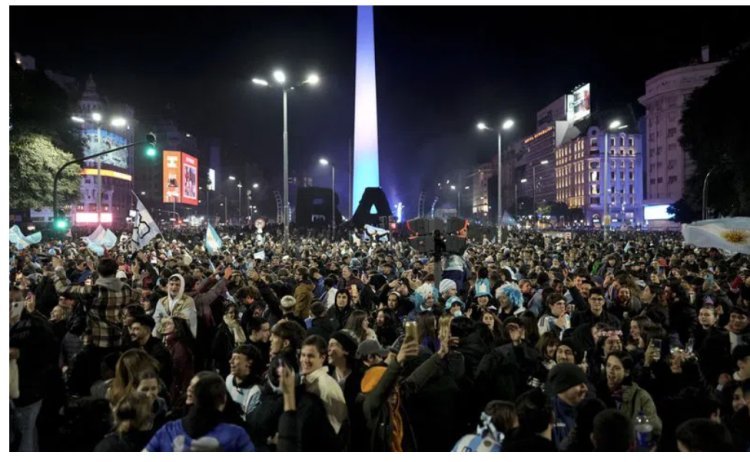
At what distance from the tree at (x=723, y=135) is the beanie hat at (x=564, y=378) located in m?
32.9

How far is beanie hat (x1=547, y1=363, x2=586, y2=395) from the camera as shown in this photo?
201 inches

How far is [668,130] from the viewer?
113 m

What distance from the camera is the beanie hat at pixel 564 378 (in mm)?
5098

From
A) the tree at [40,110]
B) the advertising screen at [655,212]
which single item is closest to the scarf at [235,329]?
the tree at [40,110]

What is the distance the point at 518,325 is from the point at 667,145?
384 ft

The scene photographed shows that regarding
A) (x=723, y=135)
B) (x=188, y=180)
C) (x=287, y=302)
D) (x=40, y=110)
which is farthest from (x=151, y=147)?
(x=188, y=180)

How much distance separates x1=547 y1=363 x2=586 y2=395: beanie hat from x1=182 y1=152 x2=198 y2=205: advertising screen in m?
99.3

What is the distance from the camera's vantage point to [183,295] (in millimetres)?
8242

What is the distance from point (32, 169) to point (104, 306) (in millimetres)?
31932

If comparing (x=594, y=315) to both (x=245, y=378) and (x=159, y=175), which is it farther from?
(x=159, y=175)

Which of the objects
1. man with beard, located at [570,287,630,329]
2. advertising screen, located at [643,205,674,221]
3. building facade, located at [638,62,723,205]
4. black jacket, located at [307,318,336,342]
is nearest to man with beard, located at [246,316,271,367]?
black jacket, located at [307,318,336,342]

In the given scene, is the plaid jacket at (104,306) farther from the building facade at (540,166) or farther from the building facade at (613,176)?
the building facade at (540,166)

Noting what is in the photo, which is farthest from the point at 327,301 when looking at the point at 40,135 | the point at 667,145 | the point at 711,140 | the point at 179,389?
the point at 667,145
